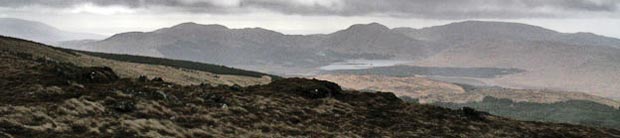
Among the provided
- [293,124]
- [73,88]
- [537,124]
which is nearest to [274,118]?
[293,124]

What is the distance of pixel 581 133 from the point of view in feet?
230

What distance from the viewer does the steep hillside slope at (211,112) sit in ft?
140

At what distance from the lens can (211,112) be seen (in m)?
54.7

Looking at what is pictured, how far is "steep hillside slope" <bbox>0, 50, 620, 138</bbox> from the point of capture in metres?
42.6

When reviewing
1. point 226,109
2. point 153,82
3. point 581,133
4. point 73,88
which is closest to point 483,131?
point 581,133

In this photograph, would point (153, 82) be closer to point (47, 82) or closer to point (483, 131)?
point (47, 82)

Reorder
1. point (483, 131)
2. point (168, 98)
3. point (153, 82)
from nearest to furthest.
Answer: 1. point (168, 98)
2. point (483, 131)
3. point (153, 82)

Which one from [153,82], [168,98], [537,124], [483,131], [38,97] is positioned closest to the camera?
[38,97]

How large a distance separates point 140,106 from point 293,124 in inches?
559

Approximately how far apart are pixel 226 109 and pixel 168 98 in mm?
5637

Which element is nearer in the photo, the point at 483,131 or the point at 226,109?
the point at 226,109

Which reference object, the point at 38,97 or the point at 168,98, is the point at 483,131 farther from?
the point at 38,97

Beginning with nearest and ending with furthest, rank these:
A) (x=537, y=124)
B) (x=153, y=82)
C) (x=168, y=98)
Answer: (x=168, y=98) < (x=153, y=82) < (x=537, y=124)

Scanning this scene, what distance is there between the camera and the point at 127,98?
175ft
